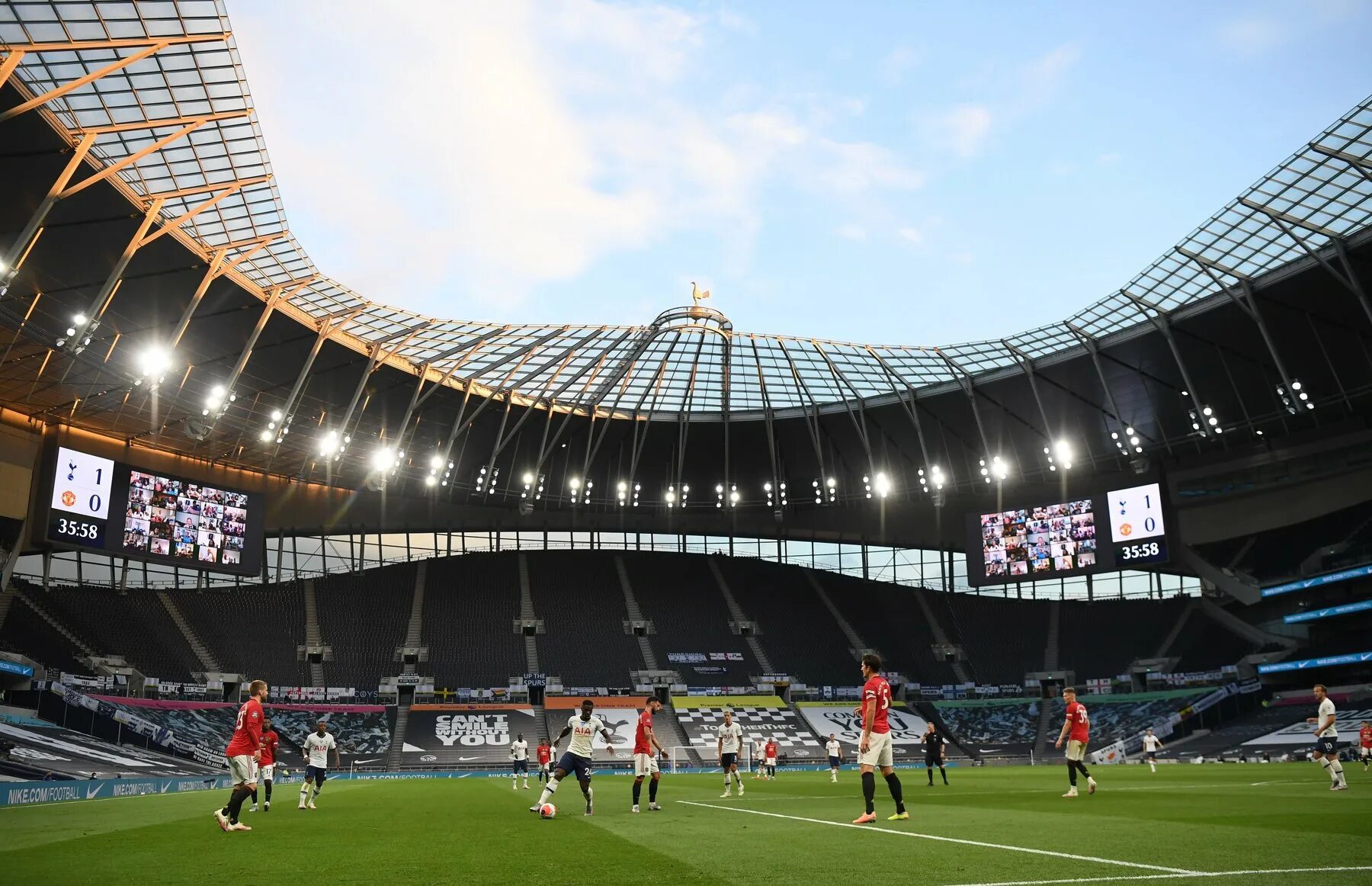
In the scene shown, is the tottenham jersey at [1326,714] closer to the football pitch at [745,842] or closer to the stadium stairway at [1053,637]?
the football pitch at [745,842]

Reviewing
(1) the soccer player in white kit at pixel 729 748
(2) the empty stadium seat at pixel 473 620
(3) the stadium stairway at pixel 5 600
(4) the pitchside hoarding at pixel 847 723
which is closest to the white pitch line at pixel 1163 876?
A: (1) the soccer player in white kit at pixel 729 748

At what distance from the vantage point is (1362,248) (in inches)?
1730

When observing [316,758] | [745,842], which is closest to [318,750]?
[316,758]

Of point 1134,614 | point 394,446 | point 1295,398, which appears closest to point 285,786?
point 394,446

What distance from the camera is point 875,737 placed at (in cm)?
1344

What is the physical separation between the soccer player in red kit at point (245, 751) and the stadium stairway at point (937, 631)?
195 ft

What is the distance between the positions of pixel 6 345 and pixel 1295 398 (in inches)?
2430

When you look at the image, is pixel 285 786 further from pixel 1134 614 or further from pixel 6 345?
pixel 1134 614

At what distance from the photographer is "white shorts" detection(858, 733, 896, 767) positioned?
13.2m

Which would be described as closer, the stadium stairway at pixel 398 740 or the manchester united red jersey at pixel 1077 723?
the manchester united red jersey at pixel 1077 723

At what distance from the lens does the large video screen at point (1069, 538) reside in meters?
54.7

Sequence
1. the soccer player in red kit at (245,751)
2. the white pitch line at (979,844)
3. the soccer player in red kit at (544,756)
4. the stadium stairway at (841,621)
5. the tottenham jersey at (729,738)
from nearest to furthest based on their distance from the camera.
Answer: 1. the white pitch line at (979,844)
2. the soccer player in red kit at (245,751)
3. the tottenham jersey at (729,738)
4. the soccer player in red kit at (544,756)
5. the stadium stairway at (841,621)

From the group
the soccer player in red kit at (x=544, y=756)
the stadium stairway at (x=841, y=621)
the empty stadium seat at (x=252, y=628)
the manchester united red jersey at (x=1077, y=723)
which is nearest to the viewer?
the manchester united red jersey at (x=1077, y=723)

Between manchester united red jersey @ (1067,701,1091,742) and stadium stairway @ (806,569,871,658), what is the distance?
48214 millimetres
